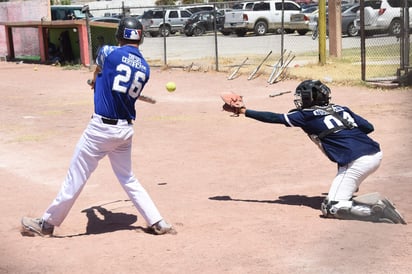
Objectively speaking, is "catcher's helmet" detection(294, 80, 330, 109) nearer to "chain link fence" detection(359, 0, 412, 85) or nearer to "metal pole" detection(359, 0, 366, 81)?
"chain link fence" detection(359, 0, 412, 85)

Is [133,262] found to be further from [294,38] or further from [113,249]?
[294,38]

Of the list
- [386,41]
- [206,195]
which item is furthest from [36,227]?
[386,41]

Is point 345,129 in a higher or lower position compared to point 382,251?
higher

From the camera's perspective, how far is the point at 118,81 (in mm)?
6090

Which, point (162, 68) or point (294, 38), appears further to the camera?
point (294, 38)

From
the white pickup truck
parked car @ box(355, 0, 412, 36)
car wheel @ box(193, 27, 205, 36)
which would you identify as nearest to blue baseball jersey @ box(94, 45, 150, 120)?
parked car @ box(355, 0, 412, 36)

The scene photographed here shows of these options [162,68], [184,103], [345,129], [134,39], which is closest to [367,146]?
[345,129]

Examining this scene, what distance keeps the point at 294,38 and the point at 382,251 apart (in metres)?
29.5

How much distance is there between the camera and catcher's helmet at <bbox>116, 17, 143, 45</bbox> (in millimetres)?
6230

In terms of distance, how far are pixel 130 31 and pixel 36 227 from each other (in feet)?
6.58

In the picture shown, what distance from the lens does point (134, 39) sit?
6.29 m

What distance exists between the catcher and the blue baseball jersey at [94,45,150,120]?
1.14 m

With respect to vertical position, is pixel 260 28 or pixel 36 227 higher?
pixel 260 28

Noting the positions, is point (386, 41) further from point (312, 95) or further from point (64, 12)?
point (64, 12)
